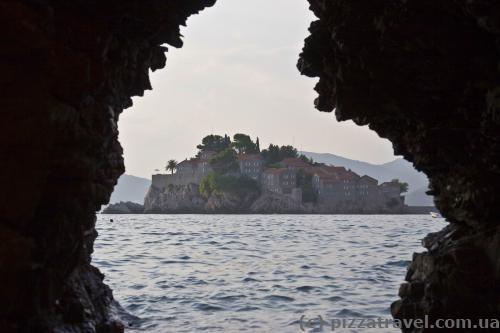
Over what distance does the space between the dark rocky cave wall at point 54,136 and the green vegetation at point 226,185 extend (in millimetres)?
160820

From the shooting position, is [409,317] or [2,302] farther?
[409,317]

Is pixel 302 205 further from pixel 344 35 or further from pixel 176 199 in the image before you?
pixel 344 35

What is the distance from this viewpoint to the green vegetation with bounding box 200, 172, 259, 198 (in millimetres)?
170625

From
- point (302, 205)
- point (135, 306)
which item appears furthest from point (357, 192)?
point (135, 306)

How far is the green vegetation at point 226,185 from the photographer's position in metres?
171

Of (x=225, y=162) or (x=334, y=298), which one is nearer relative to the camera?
(x=334, y=298)

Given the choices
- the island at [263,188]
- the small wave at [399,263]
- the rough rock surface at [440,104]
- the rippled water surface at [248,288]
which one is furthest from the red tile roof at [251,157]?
the rough rock surface at [440,104]

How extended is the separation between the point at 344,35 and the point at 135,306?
922 centimetres

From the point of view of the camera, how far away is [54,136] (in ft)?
22.8

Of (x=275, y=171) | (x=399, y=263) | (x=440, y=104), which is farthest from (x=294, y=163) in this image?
(x=440, y=104)

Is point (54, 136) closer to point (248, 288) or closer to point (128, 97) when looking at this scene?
point (128, 97)

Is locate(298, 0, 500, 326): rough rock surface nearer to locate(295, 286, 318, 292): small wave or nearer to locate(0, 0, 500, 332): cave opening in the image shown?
locate(0, 0, 500, 332): cave opening

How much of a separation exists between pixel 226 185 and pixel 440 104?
162 metres

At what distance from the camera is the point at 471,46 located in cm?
820
